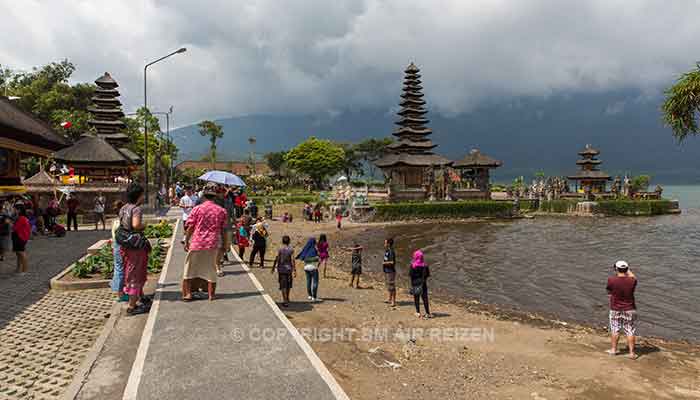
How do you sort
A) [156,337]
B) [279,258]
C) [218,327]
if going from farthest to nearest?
[279,258] → [218,327] → [156,337]

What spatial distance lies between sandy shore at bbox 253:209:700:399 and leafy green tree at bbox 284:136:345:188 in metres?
72.0

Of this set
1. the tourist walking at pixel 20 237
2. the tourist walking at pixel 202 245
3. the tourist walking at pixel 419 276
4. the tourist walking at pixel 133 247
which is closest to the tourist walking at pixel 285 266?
the tourist walking at pixel 202 245

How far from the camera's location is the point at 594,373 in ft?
24.6

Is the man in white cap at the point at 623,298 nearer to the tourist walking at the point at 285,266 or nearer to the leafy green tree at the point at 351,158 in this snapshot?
the tourist walking at the point at 285,266

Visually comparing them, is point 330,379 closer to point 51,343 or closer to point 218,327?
point 218,327

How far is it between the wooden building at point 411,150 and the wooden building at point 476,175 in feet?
10.2

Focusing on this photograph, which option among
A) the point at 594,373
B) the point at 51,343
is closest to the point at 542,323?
the point at 594,373

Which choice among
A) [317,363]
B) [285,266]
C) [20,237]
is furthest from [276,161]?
[317,363]

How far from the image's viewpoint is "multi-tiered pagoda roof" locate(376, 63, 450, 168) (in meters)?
54.0

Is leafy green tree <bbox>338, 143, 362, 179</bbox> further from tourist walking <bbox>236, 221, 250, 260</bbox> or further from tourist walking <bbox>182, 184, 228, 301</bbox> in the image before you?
tourist walking <bbox>182, 184, 228, 301</bbox>

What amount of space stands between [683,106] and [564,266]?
384 inches

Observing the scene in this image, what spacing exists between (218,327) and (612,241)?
31.5 m

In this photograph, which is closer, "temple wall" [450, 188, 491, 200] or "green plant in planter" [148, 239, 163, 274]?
"green plant in planter" [148, 239, 163, 274]

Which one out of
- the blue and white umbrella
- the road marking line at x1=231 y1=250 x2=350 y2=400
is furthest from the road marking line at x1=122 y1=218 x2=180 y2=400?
the blue and white umbrella
